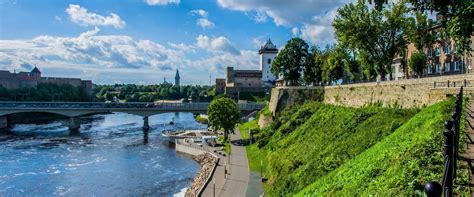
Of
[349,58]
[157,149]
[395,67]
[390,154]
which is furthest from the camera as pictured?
[395,67]

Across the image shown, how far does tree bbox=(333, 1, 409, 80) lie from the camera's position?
129 ft

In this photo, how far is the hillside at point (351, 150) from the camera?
1119 cm

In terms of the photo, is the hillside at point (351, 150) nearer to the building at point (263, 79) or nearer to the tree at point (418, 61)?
the tree at point (418, 61)

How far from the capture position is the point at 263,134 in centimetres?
4709

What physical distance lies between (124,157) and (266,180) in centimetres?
2353

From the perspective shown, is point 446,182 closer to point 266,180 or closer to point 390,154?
point 390,154

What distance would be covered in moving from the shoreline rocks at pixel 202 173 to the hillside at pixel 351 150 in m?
3.95

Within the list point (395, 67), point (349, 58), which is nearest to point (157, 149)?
point (349, 58)

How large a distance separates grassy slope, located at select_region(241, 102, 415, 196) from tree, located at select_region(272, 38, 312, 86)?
732 inches

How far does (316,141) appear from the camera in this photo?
31609mm

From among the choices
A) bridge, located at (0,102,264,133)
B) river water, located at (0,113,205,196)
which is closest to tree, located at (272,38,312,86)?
river water, located at (0,113,205,196)

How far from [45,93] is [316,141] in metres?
113

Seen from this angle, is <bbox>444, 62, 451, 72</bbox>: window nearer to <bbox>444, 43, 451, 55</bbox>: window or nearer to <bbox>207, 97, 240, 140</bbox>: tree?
<bbox>444, 43, 451, 55</bbox>: window

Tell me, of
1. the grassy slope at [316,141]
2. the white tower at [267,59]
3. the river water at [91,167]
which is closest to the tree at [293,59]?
the grassy slope at [316,141]
